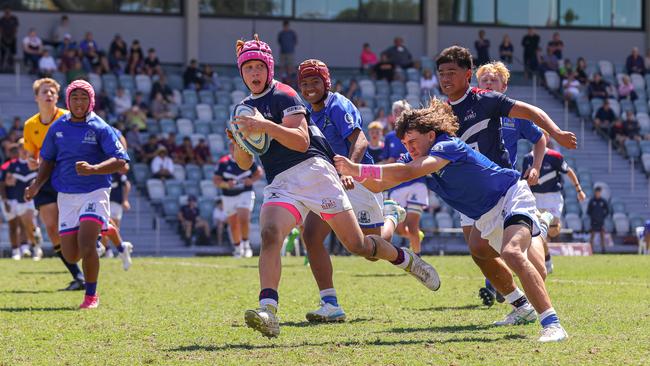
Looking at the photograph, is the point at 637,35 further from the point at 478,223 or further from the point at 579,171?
the point at 478,223

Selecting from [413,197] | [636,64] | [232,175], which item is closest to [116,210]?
[232,175]

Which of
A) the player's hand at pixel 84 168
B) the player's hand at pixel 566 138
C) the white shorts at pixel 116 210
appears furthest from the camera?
the white shorts at pixel 116 210

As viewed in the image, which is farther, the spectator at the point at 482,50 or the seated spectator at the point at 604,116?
the spectator at the point at 482,50

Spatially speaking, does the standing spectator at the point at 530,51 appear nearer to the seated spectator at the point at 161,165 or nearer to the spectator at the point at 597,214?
the spectator at the point at 597,214

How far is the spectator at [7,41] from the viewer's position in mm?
31250

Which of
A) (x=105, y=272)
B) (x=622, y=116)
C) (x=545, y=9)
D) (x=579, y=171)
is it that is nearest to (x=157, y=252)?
(x=105, y=272)

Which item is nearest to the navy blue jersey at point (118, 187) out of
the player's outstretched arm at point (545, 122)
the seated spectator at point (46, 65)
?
the seated spectator at point (46, 65)

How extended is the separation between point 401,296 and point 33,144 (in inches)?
195

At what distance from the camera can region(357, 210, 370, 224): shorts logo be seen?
1125 cm

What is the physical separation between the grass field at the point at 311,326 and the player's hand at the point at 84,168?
128 cm

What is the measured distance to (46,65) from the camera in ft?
99.7

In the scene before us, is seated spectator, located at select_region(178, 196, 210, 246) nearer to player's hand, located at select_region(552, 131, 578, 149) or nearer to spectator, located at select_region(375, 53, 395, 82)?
spectator, located at select_region(375, 53, 395, 82)

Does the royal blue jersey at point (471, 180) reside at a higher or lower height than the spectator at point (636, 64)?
lower

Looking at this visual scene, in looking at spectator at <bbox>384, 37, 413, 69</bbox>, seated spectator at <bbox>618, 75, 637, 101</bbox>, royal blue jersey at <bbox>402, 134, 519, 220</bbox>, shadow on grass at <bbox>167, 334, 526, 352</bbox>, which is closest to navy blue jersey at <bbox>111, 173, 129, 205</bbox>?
royal blue jersey at <bbox>402, 134, 519, 220</bbox>
